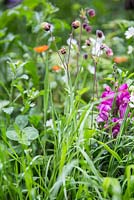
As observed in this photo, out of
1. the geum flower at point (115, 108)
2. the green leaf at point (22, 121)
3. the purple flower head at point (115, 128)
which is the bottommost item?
the green leaf at point (22, 121)

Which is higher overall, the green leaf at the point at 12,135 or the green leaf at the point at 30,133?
the green leaf at the point at 12,135

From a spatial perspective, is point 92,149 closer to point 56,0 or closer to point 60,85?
point 60,85

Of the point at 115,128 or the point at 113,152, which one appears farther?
the point at 115,128

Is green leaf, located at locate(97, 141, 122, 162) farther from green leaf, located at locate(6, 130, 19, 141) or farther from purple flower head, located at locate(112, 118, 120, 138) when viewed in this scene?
green leaf, located at locate(6, 130, 19, 141)

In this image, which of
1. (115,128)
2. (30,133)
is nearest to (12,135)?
(30,133)

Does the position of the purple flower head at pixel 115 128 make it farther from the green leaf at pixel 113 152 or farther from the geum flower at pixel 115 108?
the green leaf at pixel 113 152

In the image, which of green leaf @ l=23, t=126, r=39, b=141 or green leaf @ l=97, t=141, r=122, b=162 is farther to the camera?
green leaf @ l=23, t=126, r=39, b=141

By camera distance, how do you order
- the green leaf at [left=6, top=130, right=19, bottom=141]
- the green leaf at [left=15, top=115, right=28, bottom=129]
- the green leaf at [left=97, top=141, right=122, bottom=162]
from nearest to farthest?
1. the green leaf at [left=97, top=141, right=122, bottom=162]
2. the green leaf at [left=6, top=130, right=19, bottom=141]
3. the green leaf at [left=15, top=115, right=28, bottom=129]

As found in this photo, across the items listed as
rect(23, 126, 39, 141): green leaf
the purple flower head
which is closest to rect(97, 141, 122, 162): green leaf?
the purple flower head

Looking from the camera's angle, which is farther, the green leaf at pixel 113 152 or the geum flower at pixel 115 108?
the geum flower at pixel 115 108

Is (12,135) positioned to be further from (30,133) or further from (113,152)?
(113,152)

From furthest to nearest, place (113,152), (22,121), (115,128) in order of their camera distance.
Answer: (22,121)
(115,128)
(113,152)

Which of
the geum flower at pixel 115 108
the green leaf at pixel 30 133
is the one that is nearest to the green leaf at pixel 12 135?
the green leaf at pixel 30 133

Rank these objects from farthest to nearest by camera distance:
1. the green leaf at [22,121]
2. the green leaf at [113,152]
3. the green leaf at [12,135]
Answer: the green leaf at [22,121]
the green leaf at [12,135]
the green leaf at [113,152]
